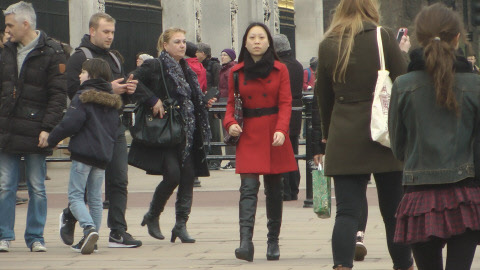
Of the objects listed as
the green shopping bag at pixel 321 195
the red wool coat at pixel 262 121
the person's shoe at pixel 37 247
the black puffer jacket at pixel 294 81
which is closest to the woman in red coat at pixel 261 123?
the red wool coat at pixel 262 121

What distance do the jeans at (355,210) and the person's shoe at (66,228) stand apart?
9.96 feet

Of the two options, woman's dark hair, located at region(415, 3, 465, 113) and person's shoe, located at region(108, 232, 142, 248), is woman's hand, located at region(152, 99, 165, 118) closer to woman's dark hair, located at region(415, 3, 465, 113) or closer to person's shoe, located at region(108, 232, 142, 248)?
person's shoe, located at region(108, 232, 142, 248)

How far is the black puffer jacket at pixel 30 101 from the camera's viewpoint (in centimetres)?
862

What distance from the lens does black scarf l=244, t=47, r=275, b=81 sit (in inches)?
315

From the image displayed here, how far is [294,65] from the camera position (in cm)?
1220

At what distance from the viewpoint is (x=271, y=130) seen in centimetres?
806

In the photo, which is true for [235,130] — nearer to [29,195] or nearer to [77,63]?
[77,63]

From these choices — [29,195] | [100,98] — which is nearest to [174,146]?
[100,98]

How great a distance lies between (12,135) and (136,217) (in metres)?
2.66

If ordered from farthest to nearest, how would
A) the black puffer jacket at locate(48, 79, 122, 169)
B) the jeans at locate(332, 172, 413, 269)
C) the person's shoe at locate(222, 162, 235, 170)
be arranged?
the person's shoe at locate(222, 162, 235, 170) → the black puffer jacket at locate(48, 79, 122, 169) → the jeans at locate(332, 172, 413, 269)

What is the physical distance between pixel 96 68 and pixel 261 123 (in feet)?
4.48

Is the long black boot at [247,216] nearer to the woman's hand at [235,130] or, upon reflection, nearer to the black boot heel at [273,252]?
the black boot heel at [273,252]

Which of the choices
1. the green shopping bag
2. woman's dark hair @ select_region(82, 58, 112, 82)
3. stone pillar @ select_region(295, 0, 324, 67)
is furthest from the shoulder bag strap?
stone pillar @ select_region(295, 0, 324, 67)

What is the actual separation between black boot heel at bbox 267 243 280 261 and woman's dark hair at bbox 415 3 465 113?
3123 mm
